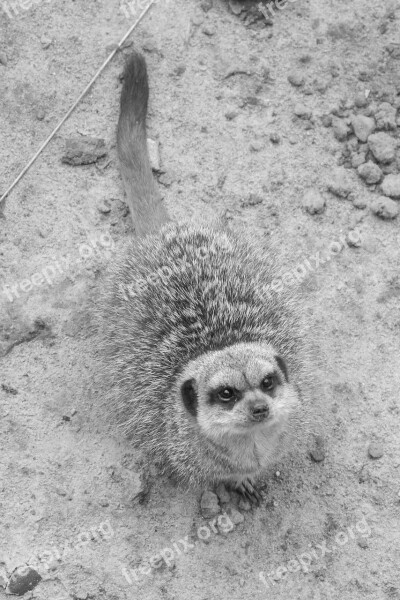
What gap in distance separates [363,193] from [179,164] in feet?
3.93

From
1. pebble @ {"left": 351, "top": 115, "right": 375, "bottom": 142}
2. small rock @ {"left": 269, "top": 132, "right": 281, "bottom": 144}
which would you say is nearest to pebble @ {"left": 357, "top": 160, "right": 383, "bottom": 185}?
pebble @ {"left": 351, "top": 115, "right": 375, "bottom": 142}

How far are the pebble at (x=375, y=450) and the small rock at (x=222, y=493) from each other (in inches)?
33.2

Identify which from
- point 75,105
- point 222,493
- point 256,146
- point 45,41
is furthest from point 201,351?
point 45,41

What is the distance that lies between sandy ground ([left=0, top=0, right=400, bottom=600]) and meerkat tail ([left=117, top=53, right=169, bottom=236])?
0.20 meters

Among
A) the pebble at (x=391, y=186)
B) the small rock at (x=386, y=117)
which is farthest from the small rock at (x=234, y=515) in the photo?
the small rock at (x=386, y=117)

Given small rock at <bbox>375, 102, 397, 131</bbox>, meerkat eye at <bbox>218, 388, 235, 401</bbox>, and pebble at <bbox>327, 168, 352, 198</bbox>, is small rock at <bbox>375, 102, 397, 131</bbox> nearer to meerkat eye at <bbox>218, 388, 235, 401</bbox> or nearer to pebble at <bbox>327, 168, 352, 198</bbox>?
pebble at <bbox>327, 168, 352, 198</bbox>

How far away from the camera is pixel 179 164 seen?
534 cm

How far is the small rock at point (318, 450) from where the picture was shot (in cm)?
470

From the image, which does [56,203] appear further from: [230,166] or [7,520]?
[7,520]

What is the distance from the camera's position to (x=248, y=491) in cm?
461

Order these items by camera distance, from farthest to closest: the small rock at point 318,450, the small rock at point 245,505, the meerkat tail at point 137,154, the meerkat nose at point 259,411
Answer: the meerkat tail at point 137,154, the small rock at point 318,450, the small rock at point 245,505, the meerkat nose at point 259,411

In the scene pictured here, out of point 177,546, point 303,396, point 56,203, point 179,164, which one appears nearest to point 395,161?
point 179,164

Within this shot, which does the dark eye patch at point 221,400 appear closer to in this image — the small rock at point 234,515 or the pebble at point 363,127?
the small rock at point 234,515

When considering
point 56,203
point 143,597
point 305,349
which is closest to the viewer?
point 143,597
